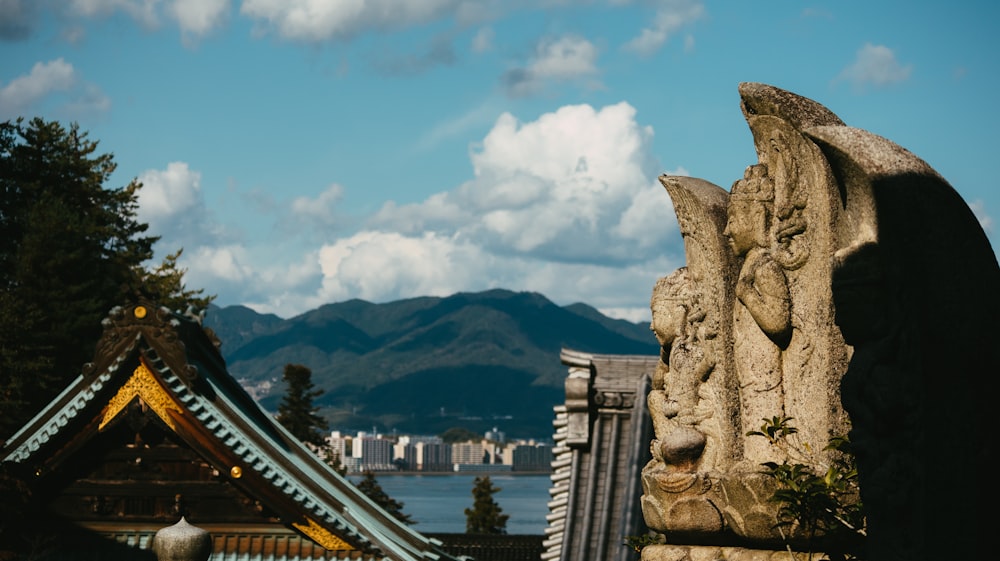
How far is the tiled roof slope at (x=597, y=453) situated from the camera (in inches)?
673

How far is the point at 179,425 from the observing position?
14336 millimetres

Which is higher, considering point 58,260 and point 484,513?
point 58,260

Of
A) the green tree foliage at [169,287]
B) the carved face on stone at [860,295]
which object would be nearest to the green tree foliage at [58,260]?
the green tree foliage at [169,287]

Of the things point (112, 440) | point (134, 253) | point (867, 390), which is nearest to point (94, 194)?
point (134, 253)

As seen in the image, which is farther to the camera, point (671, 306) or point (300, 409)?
point (300, 409)

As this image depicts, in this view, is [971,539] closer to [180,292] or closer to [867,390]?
[867,390]

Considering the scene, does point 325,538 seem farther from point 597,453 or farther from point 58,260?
point 58,260

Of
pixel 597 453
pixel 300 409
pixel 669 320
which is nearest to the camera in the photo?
pixel 669 320

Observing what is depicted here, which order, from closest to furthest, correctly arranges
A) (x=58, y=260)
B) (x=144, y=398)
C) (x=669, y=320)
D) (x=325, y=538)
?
1. (x=669, y=320)
2. (x=325, y=538)
3. (x=144, y=398)
4. (x=58, y=260)

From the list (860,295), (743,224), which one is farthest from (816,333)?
(860,295)

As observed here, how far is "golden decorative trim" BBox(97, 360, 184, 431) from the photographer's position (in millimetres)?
14352

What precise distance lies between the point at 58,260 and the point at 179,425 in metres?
19.4

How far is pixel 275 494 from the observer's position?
46.8ft

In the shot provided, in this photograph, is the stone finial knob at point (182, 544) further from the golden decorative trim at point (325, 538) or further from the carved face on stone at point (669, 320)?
the golden decorative trim at point (325, 538)
